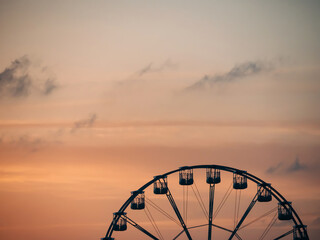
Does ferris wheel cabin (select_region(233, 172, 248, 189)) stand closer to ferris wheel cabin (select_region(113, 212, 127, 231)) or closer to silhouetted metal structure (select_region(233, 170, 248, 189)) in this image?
silhouetted metal structure (select_region(233, 170, 248, 189))

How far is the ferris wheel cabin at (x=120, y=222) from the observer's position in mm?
89250

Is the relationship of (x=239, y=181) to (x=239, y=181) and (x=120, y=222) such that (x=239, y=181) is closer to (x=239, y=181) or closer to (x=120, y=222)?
(x=239, y=181)

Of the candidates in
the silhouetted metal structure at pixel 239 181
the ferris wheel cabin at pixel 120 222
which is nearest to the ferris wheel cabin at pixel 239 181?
the silhouetted metal structure at pixel 239 181

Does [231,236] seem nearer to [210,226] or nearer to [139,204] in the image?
[210,226]

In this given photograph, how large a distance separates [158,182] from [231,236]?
29.3 feet

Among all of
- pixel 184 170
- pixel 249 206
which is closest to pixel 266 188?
pixel 249 206

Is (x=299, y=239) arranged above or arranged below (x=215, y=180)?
below

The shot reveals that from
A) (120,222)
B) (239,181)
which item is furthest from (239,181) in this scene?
(120,222)

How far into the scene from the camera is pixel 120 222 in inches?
3536

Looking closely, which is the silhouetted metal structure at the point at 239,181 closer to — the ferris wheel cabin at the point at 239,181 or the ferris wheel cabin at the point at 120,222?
the ferris wheel cabin at the point at 239,181

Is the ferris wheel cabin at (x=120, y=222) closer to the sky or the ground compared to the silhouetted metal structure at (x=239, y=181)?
closer to the ground

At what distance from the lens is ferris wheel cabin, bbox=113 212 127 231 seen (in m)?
89.2

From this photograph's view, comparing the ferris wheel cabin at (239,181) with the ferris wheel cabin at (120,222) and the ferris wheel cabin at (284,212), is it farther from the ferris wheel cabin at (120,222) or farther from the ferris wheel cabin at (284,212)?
the ferris wheel cabin at (120,222)

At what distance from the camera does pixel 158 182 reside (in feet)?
300
